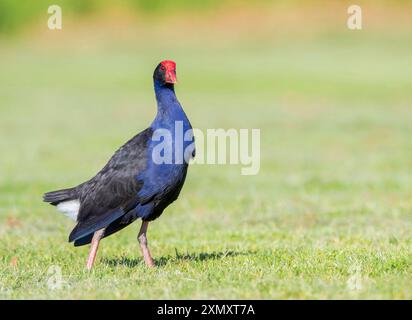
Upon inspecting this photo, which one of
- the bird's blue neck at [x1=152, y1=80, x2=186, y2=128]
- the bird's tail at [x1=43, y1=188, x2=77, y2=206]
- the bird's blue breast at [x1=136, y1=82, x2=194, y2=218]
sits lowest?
the bird's tail at [x1=43, y1=188, x2=77, y2=206]

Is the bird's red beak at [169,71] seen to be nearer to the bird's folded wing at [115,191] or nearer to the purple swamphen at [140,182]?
the purple swamphen at [140,182]

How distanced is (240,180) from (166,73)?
24.4ft

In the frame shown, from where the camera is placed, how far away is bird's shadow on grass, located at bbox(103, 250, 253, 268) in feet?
28.7

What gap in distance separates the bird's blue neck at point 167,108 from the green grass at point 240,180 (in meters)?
1.35

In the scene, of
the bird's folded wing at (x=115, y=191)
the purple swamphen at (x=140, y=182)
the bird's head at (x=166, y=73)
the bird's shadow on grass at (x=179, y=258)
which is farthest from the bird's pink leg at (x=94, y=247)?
the bird's head at (x=166, y=73)

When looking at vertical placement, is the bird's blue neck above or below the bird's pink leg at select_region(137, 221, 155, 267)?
above

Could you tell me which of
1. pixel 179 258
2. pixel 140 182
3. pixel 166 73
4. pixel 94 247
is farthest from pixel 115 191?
pixel 166 73

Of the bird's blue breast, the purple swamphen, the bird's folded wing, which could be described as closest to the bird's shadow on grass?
the purple swamphen

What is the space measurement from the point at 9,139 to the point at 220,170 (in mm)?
6438

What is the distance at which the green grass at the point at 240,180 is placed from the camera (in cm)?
750

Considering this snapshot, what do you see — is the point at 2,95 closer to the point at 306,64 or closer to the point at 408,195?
the point at 306,64

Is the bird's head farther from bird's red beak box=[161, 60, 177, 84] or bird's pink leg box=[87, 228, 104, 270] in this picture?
bird's pink leg box=[87, 228, 104, 270]

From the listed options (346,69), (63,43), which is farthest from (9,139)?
(63,43)

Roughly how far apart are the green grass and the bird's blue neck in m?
1.35
